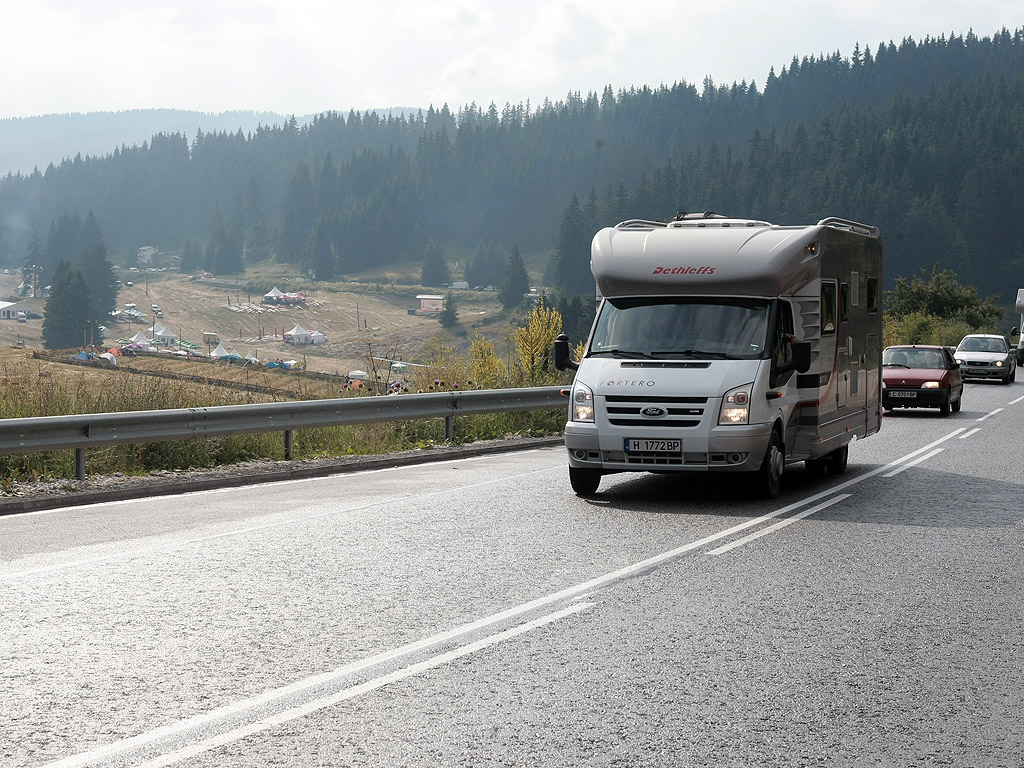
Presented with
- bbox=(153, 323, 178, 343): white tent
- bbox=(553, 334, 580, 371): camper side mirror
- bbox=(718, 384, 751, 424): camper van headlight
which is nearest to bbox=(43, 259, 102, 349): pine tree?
bbox=(153, 323, 178, 343): white tent

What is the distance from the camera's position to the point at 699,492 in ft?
42.6

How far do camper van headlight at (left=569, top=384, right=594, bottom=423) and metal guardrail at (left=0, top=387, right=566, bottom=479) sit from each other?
174 inches

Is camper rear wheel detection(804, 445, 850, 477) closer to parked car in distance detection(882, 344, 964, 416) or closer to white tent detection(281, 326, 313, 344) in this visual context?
parked car in distance detection(882, 344, 964, 416)

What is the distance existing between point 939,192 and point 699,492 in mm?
177281

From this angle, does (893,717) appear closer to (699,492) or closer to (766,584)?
(766,584)

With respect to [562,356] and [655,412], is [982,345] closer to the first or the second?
[562,356]

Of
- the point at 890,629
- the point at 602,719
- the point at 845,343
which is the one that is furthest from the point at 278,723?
the point at 845,343

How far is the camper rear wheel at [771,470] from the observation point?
39.6 feet

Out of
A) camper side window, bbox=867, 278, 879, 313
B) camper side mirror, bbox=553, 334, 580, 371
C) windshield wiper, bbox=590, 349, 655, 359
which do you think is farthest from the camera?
camper side window, bbox=867, 278, 879, 313

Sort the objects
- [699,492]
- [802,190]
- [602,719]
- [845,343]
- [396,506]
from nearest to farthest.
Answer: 1. [602,719]
2. [396,506]
3. [699,492]
4. [845,343]
5. [802,190]

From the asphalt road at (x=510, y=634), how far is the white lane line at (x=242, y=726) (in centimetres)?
2

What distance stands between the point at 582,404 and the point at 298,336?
572 feet

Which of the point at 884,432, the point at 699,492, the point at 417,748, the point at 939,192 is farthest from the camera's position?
the point at 939,192

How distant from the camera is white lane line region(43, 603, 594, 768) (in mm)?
4539
